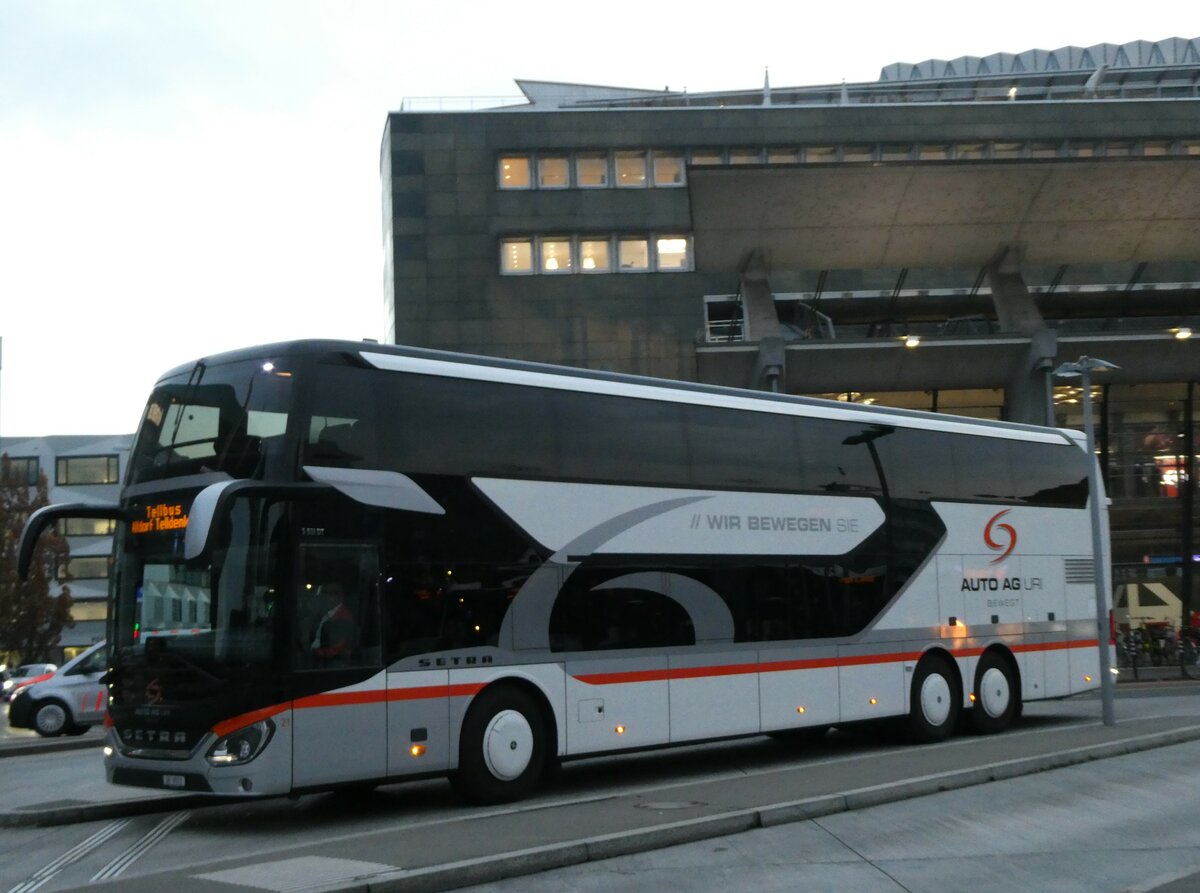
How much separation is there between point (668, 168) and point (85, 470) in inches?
2393

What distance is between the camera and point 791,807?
12156 mm

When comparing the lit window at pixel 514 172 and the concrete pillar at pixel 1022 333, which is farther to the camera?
the lit window at pixel 514 172

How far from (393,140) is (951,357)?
27.6 m

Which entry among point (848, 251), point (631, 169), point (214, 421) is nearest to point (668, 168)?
point (631, 169)

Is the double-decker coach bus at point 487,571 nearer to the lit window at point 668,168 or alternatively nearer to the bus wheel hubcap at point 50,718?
the bus wheel hubcap at point 50,718

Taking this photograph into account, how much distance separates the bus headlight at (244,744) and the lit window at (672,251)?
4586cm

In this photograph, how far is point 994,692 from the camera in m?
20.5

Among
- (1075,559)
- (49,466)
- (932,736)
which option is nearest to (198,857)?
Result: (932,736)

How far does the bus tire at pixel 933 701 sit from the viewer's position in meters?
19.1

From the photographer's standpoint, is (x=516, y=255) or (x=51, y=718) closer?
(x=51, y=718)

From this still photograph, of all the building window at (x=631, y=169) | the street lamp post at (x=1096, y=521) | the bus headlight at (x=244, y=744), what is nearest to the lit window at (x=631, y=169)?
the building window at (x=631, y=169)

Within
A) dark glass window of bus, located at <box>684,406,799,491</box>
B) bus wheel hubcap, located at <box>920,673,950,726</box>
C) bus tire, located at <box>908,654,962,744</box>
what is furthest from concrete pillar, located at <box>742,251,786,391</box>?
dark glass window of bus, located at <box>684,406,799,491</box>

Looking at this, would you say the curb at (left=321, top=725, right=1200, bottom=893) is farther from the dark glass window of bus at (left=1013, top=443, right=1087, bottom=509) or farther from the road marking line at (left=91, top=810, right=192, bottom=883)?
the dark glass window of bus at (left=1013, top=443, right=1087, bottom=509)

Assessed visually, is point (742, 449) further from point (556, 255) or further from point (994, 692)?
point (556, 255)
